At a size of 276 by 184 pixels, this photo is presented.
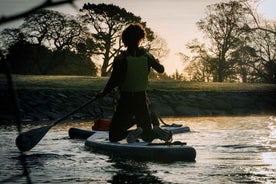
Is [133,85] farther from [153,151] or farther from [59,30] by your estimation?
[59,30]

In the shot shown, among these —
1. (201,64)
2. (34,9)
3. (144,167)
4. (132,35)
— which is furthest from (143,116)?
(201,64)

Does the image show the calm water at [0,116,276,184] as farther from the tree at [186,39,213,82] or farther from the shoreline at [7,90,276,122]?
the tree at [186,39,213,82]

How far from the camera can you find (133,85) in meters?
7.59

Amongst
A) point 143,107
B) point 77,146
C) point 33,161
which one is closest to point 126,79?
point 143,107

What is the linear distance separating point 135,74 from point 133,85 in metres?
0.19

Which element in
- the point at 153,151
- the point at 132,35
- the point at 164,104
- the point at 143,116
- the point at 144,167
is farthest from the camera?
the point at 164,104

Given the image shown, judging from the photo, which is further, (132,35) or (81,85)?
(81,85)

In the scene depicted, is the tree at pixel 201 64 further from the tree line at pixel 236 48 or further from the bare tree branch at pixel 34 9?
the bare tree branch at pixel 34 9

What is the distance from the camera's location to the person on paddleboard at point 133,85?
291 inches

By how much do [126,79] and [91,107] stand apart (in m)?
16.0

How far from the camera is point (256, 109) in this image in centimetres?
2814

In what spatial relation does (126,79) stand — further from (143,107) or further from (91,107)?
(91,107)

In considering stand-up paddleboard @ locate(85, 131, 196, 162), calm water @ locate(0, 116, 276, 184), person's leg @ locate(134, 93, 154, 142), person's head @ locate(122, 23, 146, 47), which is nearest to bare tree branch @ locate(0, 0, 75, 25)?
calm water @ locate(0, 116, 276, 184)

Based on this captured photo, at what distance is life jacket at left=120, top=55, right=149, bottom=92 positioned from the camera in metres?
7.43
